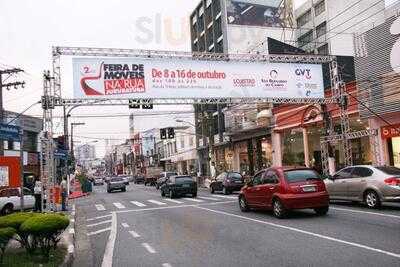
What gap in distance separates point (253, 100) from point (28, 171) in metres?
29.8

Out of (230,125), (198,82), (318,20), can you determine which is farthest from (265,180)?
(318,20)

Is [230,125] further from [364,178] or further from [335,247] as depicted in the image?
[335,247]

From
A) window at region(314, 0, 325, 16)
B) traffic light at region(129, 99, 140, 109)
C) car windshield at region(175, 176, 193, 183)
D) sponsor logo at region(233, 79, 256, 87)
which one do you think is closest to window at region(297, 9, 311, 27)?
window at region(314, 0, 325, 16)

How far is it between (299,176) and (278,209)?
1.24 meters

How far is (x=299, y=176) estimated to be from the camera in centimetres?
1638

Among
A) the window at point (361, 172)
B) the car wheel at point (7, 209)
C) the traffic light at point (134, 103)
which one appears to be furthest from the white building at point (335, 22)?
the car wheel at point (7, 209)

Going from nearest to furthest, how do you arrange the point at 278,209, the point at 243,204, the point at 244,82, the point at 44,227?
1. the point at 44,227
2. the point at 278,209
3. the point at 243,204
4. the point at 244,82

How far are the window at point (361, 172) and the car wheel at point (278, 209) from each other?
153 inches

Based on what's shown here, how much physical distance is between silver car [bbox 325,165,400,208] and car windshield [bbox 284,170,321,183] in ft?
8.35

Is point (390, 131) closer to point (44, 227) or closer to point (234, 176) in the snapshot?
point (234, 176)

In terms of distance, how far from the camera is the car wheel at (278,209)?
1600 centimetres

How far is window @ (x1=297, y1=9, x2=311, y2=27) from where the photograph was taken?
5424cm

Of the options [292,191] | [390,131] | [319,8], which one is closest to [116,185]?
[319,8]

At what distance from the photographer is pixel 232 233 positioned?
44.1ft
